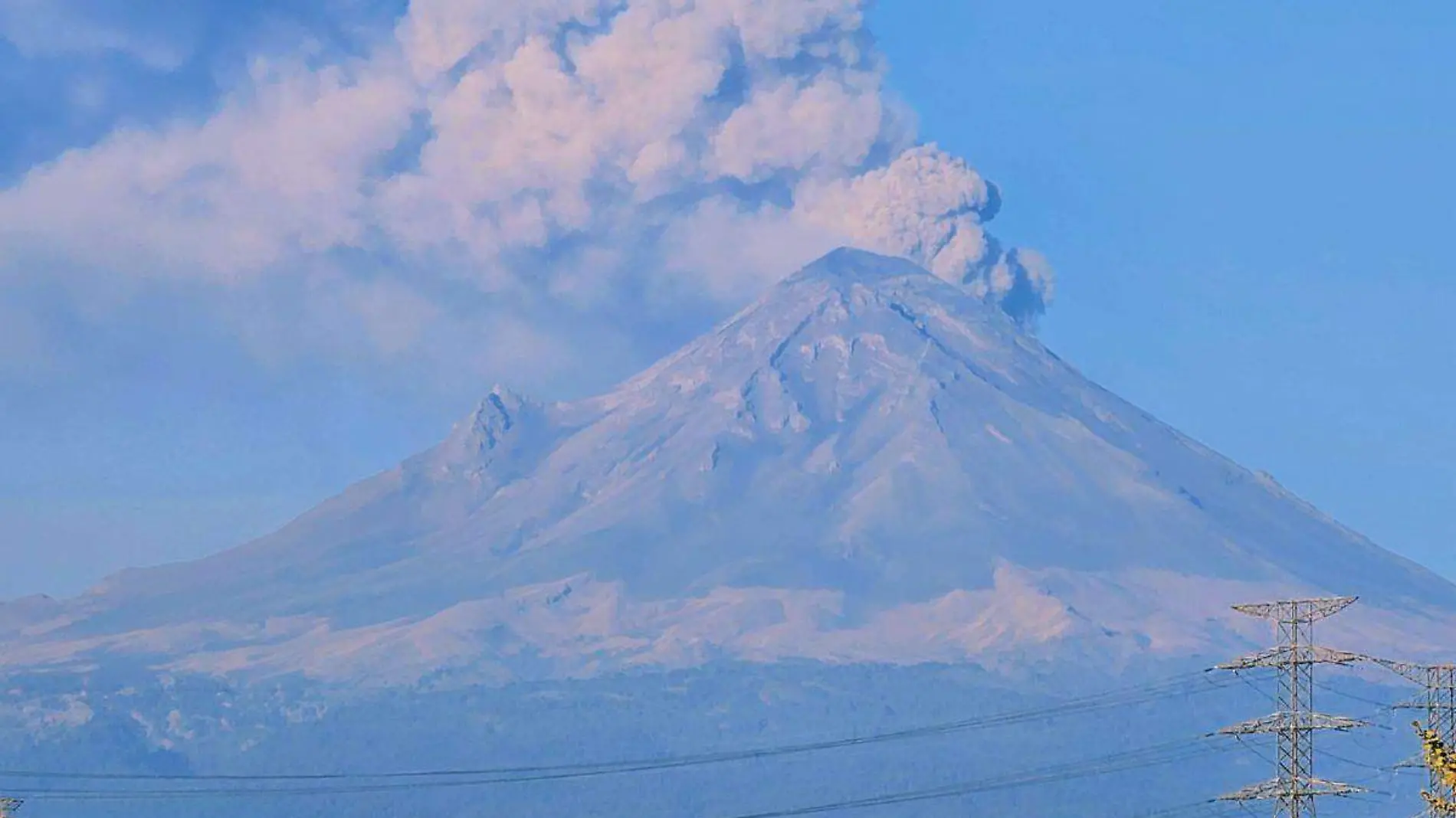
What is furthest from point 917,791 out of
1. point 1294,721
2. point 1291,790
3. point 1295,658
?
point 1291,790

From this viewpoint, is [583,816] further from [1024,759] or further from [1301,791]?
[1301,791]

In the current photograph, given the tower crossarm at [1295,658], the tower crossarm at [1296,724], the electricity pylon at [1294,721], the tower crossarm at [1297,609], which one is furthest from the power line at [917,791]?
the tower crossarm at [1296,724]

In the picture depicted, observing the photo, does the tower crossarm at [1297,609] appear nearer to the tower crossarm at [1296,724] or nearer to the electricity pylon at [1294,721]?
the electricity pylon at [1294,721]

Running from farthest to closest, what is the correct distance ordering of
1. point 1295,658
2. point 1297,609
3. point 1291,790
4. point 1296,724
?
point 1297,609 → point 1295,658 → point 1296,724 → point 1291,790

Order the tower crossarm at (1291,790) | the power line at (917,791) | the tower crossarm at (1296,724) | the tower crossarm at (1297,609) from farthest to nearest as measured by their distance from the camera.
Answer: the power line at (917,791) < the tower crossarm at (1297,609) < the tower crossarm at (1296,724) < the tower crossarm at (1291,790)

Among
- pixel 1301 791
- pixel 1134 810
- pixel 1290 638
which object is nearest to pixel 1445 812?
pixel 1301 791

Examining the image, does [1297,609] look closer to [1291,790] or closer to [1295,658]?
[1295,658]

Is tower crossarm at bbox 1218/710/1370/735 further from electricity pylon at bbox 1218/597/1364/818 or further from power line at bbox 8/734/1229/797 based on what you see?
power line at bbox 8/734/1229/797

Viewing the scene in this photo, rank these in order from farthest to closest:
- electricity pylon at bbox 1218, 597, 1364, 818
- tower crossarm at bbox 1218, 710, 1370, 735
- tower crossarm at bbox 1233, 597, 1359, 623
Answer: tower crossarm at bbox 1233, 597, 1359, 623
tower crossarm at bbox 1218, 710, 1370, 735
electricity pylon at bbox 1218, 597, 1364, 818

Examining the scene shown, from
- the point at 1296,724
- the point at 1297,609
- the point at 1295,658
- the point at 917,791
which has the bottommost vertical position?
the point at 1296,724

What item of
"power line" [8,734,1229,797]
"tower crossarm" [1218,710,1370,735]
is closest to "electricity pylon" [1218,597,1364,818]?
"tower crossarm" [1218,710,1370,735]

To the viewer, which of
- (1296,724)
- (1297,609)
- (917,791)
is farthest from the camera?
(917,791)
